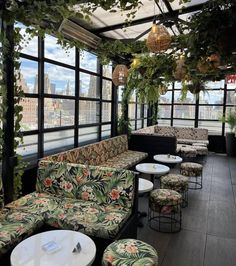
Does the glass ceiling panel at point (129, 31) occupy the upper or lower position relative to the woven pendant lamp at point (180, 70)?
upper

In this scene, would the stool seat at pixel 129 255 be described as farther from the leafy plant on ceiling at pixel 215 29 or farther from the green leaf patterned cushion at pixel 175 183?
the green leaf patterned cushion at pixel 175 183

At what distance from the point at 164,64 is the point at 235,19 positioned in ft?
6.05

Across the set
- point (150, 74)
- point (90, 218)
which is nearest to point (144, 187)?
point (90, 218)

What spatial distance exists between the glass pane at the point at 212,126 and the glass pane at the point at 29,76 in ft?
22.6

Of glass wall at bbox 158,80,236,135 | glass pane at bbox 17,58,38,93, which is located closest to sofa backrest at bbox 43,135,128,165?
glass pane at bbox 17,58,38,93

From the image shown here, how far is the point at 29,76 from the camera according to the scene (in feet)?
11.5

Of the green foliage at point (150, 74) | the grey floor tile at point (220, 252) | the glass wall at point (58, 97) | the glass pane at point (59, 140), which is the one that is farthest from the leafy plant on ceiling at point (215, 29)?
the glass pane at point (59, 140)

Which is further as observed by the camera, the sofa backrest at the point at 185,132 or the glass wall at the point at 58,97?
the sofa backrest at the point at 185,132

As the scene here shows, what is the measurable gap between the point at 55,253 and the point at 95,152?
2.91m

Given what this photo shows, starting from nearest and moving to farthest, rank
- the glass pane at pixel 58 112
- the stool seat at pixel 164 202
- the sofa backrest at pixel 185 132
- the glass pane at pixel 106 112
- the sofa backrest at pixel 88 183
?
the sofa backrest at pixel 88 183
the stool seat at pixel 164 202
the glass pane at pixel 58 112
the glass pane at pixel 106 112
the sofa backrest at pixel 185 132

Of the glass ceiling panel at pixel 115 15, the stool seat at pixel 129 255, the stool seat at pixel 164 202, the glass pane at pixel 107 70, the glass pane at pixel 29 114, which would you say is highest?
the glass ceiling panel at pixel 115 15

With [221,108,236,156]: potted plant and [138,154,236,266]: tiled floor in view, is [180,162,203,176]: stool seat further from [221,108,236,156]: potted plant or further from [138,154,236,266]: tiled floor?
[221,108,236,156]: potted plant

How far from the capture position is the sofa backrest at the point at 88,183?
2.87 m

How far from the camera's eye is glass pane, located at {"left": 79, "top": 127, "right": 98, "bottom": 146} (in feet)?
16.2
